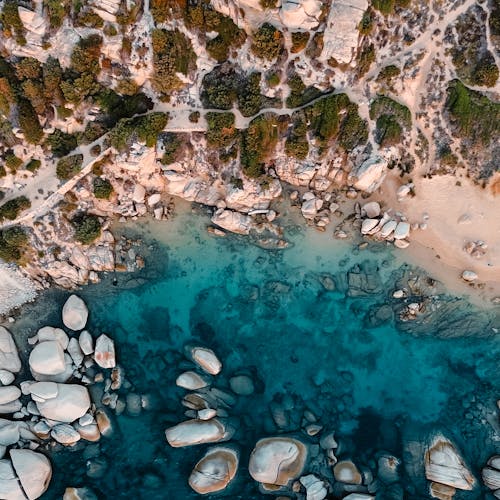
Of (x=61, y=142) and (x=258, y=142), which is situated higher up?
(x=258, y=142)

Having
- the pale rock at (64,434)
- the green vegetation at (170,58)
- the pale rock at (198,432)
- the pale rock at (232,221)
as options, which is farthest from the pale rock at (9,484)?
the green vegetation at (170,58)

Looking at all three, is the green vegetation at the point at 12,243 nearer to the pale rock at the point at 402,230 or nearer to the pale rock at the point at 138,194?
the pale rock at the point at 138,194

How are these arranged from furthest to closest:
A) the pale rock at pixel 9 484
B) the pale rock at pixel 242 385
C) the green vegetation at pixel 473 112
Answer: the pale rock at pixel 242 385
the green vegetation at pixel 473 112
the pale rock at pixel 9 484

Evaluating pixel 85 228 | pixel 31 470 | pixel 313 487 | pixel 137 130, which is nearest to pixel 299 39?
pixel 137 130

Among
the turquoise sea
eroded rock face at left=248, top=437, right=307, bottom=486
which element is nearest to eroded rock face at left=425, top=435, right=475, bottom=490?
the turquoise sea

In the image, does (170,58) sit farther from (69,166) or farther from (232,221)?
(232,221)

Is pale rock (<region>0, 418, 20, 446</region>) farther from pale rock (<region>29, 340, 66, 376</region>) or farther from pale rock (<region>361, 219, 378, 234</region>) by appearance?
pale rock (<region>361, 219, 378, 234</region>)
